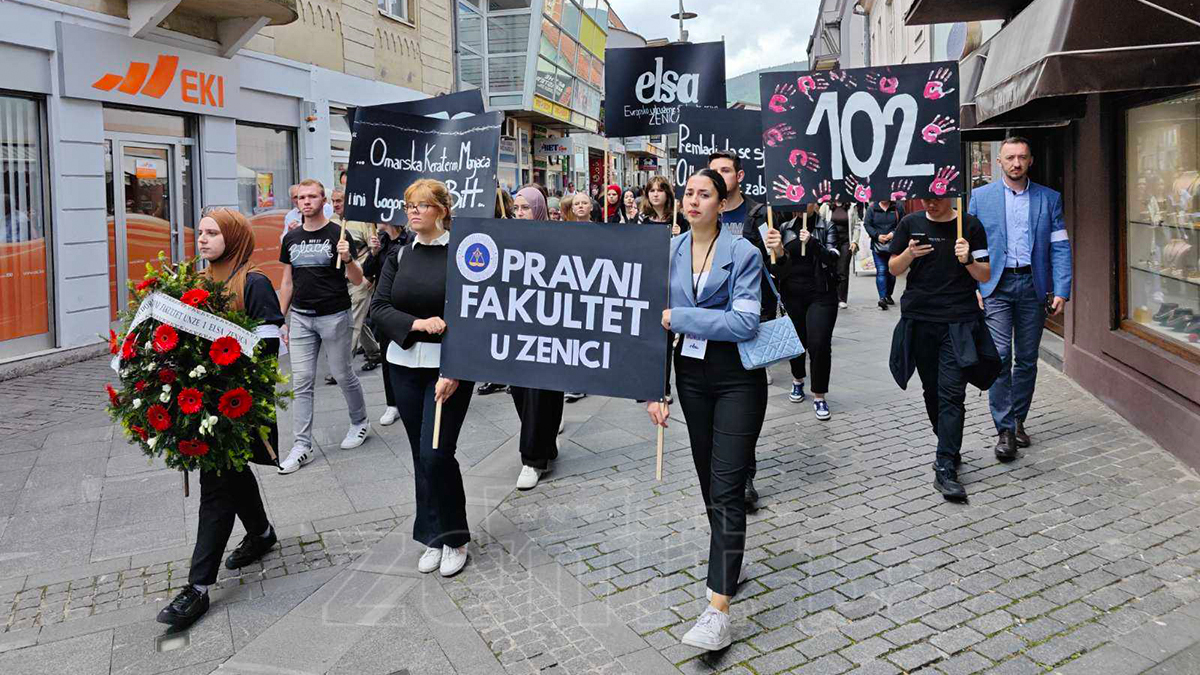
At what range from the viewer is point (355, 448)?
22.7 ft

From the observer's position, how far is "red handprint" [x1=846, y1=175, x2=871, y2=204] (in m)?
5.57

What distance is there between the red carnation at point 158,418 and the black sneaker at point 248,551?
898mm

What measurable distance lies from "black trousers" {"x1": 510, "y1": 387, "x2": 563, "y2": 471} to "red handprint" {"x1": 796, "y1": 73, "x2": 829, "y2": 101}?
239 centimetres

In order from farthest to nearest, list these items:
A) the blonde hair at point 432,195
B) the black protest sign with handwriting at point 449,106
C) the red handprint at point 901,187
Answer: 1. the black protest sign with handwriting at point 449,106
2. the red handprint at point 901,187
3. the blonde hair at point 432,195

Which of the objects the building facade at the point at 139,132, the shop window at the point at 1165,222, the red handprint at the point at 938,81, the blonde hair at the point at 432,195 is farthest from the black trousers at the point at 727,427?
the building facade at the point at 139,132

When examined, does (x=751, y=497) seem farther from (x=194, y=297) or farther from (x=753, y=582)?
(x=194, y=297)

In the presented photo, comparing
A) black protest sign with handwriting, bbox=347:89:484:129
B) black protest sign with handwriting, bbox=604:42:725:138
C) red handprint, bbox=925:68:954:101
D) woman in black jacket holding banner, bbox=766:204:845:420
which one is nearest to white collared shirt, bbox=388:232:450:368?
black protest sign with handwriting, bbox=347:89:484:129

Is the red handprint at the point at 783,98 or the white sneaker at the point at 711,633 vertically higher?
the red handprint at the point at 783,98

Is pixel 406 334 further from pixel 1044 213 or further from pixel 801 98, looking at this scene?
pixel 1044 213

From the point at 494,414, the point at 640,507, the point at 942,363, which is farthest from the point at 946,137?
the point at 494,414

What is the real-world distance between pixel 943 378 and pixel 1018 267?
1.23m

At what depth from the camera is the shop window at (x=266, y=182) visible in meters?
13.8

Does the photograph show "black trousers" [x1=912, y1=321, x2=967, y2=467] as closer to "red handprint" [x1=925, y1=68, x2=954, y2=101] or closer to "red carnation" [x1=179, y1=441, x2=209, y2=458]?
"red handprint" [x1=925, y1=68, x2=954, y2=101]

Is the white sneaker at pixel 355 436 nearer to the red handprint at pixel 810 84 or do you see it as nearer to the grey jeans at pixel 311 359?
the grey jeans at pixel 311 359
